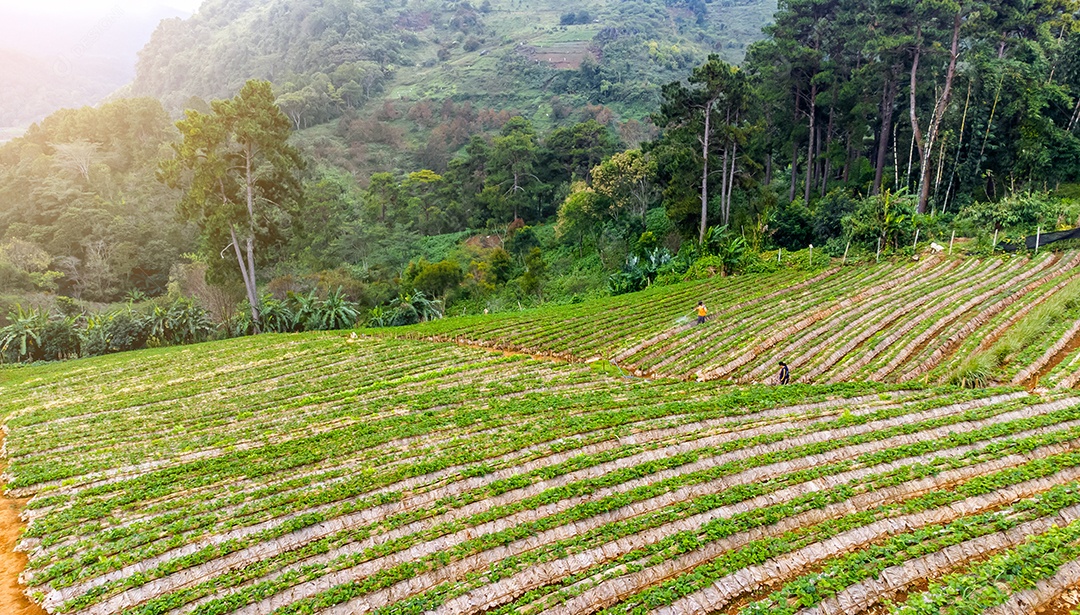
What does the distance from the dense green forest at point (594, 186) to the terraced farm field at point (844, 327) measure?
357cm

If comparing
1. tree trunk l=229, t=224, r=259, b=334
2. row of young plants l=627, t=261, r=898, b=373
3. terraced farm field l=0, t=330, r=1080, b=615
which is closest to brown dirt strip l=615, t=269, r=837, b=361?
row of young plants l=627, t=261, r=898, b=373

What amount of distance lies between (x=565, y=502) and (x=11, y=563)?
33.0 feet

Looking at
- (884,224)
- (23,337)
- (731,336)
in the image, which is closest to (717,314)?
(731,336)

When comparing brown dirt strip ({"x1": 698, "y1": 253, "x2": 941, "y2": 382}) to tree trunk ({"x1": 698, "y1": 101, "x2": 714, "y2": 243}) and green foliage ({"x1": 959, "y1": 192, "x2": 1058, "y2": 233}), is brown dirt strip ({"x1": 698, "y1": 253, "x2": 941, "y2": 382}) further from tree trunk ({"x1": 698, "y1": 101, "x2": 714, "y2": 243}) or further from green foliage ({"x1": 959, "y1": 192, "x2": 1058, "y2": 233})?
tree trunk ({"x1": 698, "y1": 101, "x2": 714, "y2": 243})

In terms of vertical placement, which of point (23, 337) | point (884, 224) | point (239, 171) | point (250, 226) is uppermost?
point (239, 171)

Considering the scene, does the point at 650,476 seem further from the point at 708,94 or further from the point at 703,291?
the point at 708,94

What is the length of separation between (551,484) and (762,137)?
36.6m

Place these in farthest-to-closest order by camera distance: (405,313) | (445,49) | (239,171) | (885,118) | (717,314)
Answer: (445,49) → (885,118) → (405,313) → (239,171) → (717,314)

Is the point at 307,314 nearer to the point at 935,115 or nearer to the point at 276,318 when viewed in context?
the point at 276,318

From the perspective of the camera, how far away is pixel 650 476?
10.9m

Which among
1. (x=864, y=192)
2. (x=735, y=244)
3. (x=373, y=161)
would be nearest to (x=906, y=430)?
(x=735, y=244)

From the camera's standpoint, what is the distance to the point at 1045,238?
23359 millimetres

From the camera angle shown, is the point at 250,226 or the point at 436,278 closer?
the point at 250,226

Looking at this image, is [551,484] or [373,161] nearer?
[551,484]
